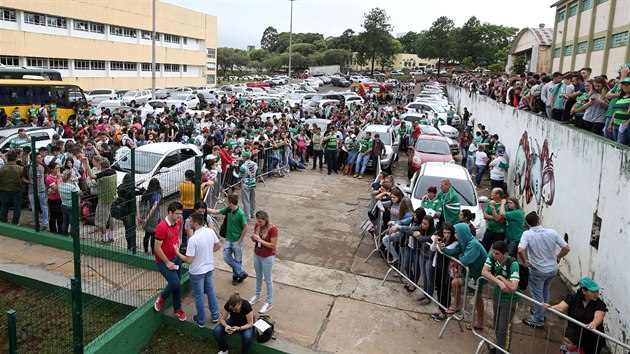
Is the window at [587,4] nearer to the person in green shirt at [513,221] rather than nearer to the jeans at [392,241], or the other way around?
the person in green shirt at [513,221]

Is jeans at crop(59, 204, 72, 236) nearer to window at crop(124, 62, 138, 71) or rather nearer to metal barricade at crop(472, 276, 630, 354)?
metal barricade at crop(472, 276, 630, 354)

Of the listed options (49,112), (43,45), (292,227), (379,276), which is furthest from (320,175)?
(43,45)

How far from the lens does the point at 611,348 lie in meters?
6.66

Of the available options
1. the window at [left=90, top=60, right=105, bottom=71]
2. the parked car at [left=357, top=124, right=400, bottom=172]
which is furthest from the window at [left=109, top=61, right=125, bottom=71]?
the parked car at [left=357, top=124, right=400, bottom=172]

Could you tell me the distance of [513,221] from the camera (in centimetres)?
850

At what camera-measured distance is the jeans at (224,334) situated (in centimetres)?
640

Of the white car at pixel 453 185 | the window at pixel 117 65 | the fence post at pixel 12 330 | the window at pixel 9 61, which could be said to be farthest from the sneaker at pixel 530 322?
the window at pixel 117 65

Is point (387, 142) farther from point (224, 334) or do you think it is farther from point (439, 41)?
point (439, 41)

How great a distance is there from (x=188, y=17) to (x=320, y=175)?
53910mm

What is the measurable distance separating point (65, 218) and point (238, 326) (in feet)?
16.1

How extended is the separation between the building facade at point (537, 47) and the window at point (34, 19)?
153ft

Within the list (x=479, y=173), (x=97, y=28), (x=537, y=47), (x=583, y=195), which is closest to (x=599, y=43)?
(x=537, y=47)

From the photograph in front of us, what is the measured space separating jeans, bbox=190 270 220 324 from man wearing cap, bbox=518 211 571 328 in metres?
4.62

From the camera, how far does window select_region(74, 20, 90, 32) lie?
153ft
